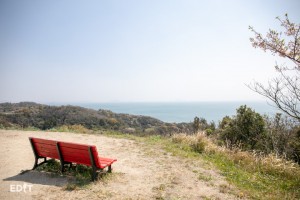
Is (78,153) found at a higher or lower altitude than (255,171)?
higher

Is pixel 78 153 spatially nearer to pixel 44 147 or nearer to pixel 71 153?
pixel 71 153

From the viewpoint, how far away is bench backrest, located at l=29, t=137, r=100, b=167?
5074 millimetres

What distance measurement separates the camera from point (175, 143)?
10766 mm

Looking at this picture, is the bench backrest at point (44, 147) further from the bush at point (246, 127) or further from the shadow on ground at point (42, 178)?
the bush at point (246, 127)

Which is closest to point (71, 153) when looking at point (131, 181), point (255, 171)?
point (131, 181)

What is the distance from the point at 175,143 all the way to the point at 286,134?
8.06 metres

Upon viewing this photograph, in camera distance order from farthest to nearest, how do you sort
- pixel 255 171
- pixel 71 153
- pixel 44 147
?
1. pixel 255 171
2. pixel 44 147
3. pixel 71 153

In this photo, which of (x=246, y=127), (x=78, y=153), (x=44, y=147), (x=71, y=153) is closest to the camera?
(x=78, y=153)

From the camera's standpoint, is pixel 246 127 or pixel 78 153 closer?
pixel 78 153

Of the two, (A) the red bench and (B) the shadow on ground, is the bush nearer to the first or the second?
(A) the red bench

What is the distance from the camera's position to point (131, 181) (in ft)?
18.0

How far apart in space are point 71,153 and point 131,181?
1.64 metres

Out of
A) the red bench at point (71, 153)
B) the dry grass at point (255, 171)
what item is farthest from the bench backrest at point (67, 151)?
the dry grass at point (255, 171)

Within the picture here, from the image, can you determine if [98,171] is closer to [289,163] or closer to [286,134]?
[289,163]
